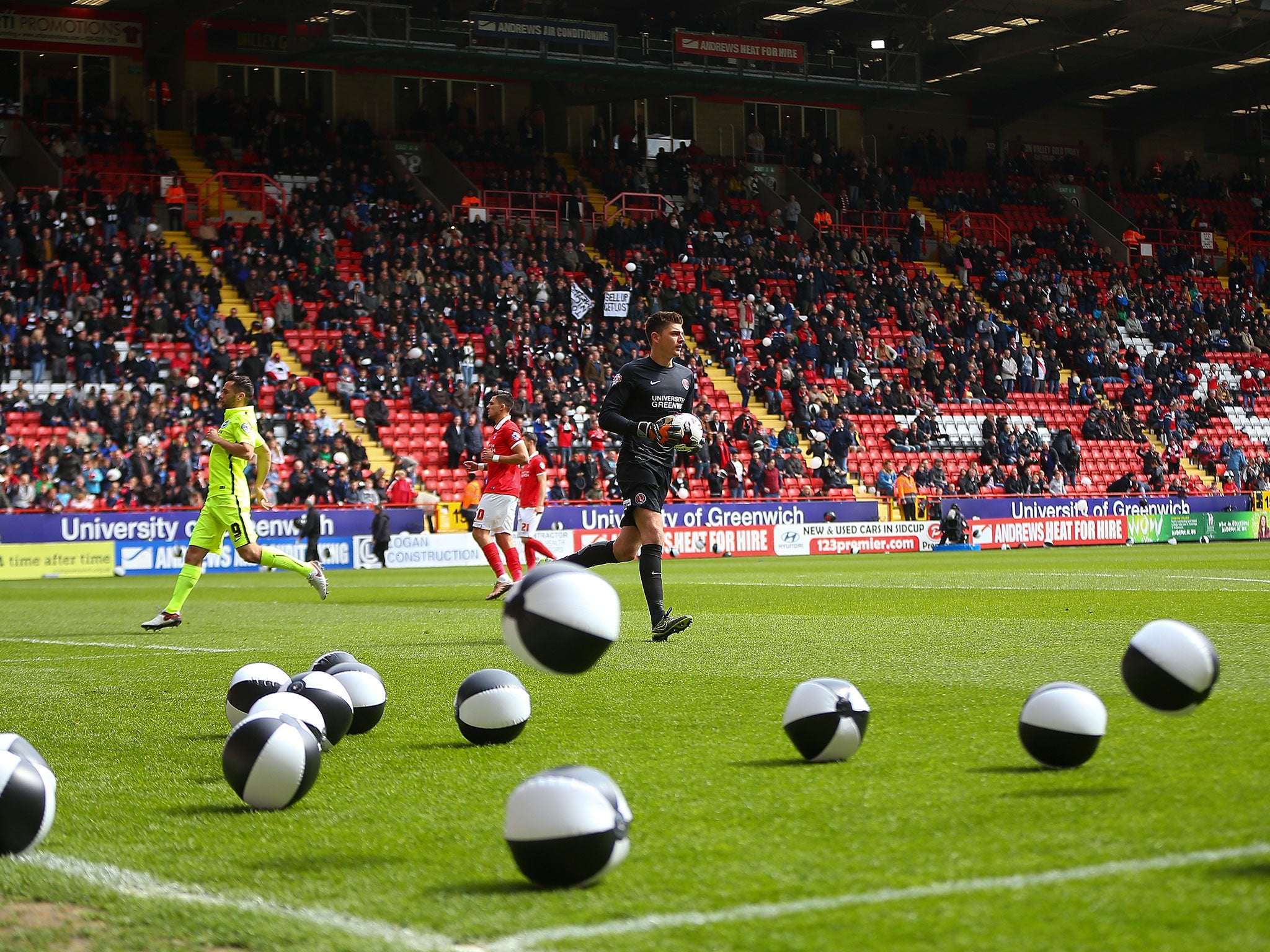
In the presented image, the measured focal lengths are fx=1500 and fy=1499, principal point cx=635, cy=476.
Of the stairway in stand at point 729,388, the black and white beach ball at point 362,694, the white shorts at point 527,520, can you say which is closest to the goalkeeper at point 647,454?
the black and white beach ball at point 362,694

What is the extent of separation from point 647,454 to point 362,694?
15.8 ft

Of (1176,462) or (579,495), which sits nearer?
(579,495)

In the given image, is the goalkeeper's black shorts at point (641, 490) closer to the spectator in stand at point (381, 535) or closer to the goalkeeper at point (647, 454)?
the goalkeeper at point (647, 454)

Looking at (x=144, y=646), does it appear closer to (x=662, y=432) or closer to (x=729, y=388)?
(x=662, y=432)

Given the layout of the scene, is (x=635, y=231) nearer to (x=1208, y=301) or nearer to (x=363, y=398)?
(x=363, y=398)

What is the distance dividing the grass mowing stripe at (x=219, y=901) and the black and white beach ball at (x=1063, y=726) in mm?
2662

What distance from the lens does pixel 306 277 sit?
36.3m

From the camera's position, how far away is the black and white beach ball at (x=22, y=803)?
4.59 m

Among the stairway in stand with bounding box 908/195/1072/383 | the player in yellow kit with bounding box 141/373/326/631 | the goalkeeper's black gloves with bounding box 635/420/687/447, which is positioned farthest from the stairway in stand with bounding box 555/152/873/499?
the goalkeeper's black gloves with bounding box 635/420/687/447

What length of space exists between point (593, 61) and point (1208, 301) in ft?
74.7

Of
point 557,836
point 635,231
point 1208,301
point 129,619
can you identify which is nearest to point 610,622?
point 557,836

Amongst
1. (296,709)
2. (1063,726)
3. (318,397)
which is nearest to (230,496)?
(296,709)

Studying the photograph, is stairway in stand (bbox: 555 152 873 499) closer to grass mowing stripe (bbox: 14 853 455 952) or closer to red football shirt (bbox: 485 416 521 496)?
red football shirt (bbox: 485 416 521 496)

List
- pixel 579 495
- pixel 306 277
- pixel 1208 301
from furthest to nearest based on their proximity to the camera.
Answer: pixel 1208 301, pixel 306 277, pixel 579 495
